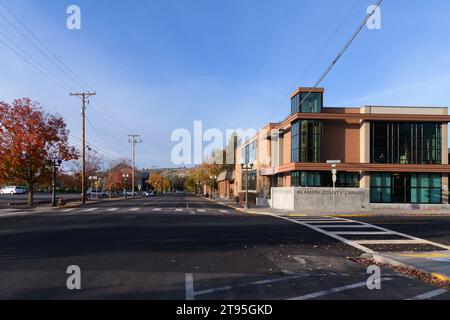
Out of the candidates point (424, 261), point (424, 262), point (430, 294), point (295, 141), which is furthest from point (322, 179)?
point (430, 294)

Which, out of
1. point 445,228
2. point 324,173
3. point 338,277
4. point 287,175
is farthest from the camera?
point 287,175

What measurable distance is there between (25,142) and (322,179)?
86.2 feet

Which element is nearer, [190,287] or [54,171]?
[190,287]

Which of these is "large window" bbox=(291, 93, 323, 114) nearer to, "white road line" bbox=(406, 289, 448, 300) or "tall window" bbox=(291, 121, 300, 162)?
"tall window" bbox=(291, 121, 300, 162)

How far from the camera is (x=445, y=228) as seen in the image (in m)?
22.1

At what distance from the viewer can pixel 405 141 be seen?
41.1 metres

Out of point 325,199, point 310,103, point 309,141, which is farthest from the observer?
point 310,103

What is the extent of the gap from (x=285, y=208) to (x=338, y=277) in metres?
28.0

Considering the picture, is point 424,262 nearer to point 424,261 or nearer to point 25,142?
point 424,261

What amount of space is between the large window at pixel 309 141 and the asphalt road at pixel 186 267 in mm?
22648

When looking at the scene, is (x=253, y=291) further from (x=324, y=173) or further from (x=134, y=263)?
(x=324, y=173)
